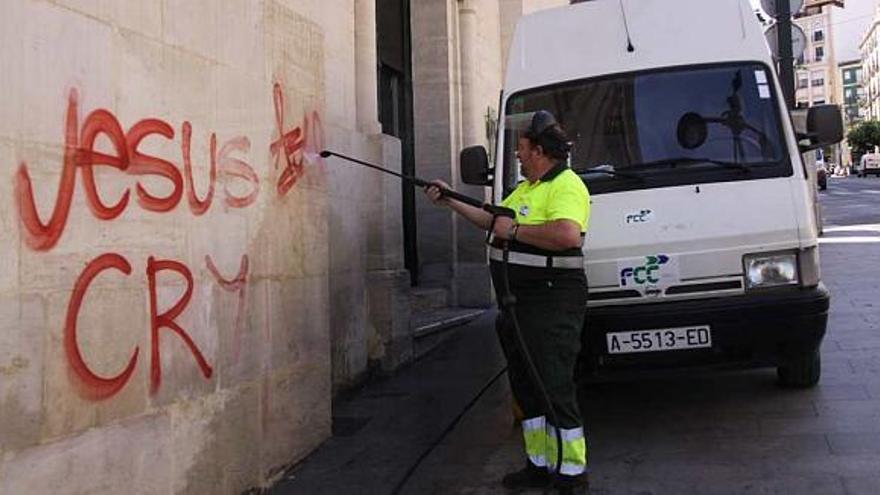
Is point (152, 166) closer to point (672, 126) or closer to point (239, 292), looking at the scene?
point (239, 292)

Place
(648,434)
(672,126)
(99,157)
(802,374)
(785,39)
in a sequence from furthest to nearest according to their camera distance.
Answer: (785,39), (802,374), (672,126), (648,434), (99,157)

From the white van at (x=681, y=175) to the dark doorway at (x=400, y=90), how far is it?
412cm

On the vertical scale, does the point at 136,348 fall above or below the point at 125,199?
below

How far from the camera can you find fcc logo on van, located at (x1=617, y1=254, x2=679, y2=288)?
5.57 meters

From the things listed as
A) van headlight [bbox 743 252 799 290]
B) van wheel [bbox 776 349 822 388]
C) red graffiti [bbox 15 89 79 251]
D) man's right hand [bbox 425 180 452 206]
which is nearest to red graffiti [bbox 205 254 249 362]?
man's right hand [bbox 425 180 452 206]

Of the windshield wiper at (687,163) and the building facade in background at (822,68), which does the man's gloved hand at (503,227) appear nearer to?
the windshield wiper at (687,163)

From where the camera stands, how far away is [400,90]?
38.2ft

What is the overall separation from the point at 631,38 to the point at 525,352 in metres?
2.87

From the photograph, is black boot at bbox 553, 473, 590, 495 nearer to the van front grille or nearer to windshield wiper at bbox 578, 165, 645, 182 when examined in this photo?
the van front grille

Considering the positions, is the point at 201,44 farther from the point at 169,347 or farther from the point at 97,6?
the point at 169,347

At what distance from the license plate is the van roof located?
1940 mm

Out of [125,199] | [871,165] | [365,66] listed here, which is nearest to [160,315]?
[125,199]

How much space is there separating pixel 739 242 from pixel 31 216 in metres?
3.97

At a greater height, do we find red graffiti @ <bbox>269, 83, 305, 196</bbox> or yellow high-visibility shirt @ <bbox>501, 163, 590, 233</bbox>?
red graffiti @ <bbox>269, 83, 305, 196</bbox>
